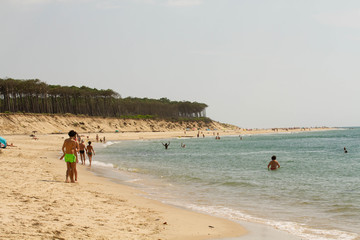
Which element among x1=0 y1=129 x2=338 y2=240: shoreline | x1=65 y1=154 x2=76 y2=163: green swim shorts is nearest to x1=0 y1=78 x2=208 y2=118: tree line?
x1=65 y1=154 x2=76 y2=163: green swim shorts

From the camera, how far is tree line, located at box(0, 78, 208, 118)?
78.9 metres

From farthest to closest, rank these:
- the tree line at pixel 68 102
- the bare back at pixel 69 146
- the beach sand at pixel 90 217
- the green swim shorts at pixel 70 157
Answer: the tree line at pixel 68 102, the green swim shorts at pixel 70 157, the bare back at pixel 69 146, the beach sand at pixel 90 217

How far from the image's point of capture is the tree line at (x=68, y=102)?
78.9 metres

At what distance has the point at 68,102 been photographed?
3821 inches

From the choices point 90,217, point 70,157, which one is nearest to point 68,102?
point 70,157

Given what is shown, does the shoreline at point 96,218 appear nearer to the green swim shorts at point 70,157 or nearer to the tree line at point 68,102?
the green swim shorts at point 70,157

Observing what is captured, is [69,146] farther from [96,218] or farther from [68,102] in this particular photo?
[68,102]

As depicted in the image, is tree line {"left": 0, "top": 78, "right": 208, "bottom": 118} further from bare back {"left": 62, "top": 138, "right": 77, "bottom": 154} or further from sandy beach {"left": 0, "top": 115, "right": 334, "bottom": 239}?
sandy beach {"left": 0, "top": 115, "right": 334, "bottom": 239}

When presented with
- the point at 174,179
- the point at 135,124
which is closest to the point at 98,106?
the point at 135,124

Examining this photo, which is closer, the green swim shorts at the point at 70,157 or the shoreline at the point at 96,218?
the shoreline at the point at 96,218

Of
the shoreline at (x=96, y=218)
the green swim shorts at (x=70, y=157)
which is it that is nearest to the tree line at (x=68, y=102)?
the green swim shorts at (x=70, y=157)

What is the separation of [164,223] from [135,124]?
10133 centimetres

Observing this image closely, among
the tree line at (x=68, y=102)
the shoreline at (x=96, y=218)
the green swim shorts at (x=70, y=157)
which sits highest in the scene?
the tree line at (x=68, y=102)

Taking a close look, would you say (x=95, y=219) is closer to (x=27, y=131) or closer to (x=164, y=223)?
(x=164, y=223)
